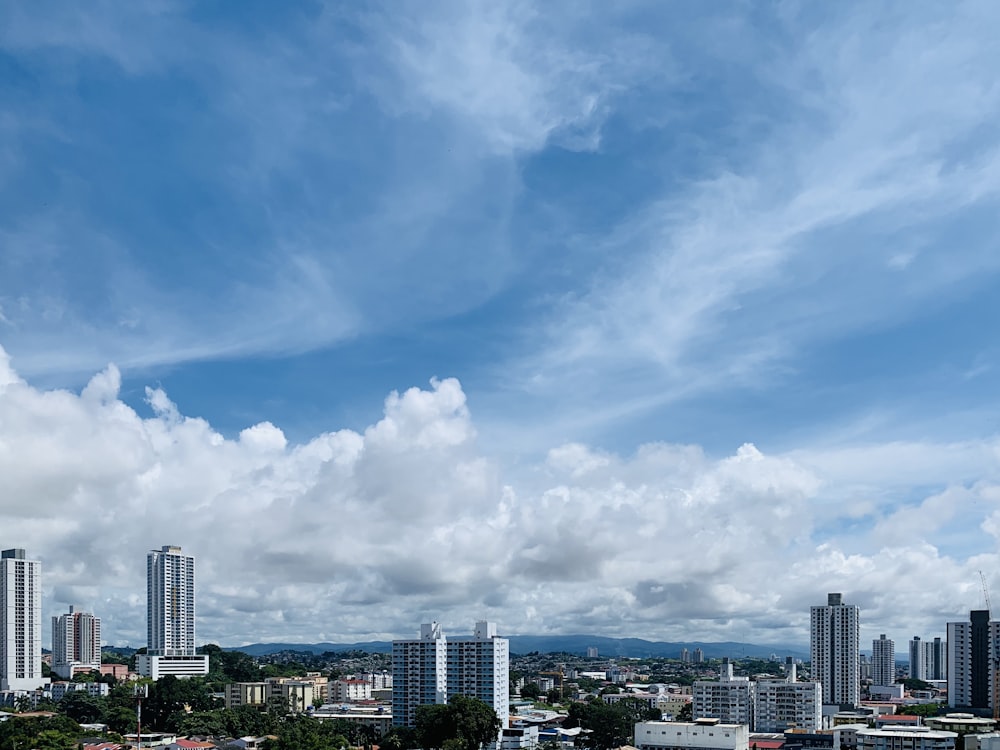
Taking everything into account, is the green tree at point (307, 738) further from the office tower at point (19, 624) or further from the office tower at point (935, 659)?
the office tower at point (935, 659)

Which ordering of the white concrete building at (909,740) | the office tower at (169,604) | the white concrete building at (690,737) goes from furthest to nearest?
the office tower at (169,604) < the white concrete building at (909,740) < the white concrete building at (690,737)

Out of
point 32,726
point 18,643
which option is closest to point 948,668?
point 32,726

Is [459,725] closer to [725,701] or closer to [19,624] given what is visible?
[725,701]

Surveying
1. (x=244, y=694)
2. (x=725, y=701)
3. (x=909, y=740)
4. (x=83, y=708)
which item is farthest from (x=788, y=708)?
(x=83, y=708)

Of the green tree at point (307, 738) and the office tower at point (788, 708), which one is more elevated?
the green tree at point (307, 738)

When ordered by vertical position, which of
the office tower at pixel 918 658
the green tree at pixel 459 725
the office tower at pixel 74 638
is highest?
the green tree at pixel 459 725

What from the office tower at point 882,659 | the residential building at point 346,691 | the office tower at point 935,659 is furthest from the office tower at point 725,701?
the office tower at point 935,659
